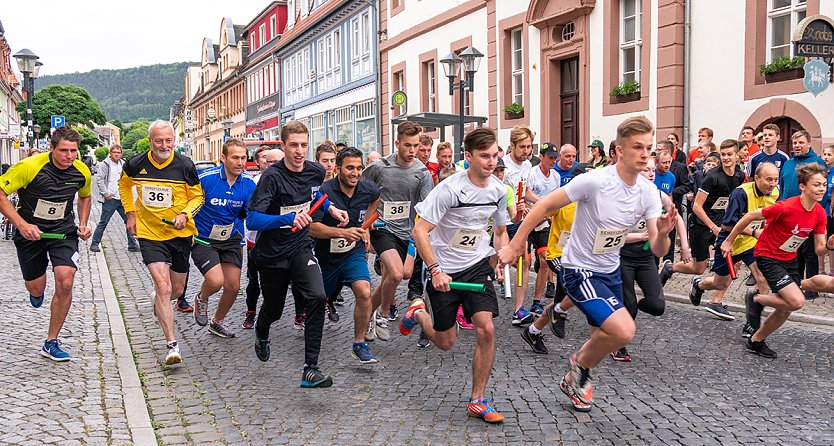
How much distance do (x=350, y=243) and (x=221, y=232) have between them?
5.24ft

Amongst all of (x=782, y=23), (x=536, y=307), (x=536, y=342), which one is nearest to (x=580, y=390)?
(x=536, y=342)

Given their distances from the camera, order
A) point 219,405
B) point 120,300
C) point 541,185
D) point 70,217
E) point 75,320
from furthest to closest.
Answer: point 120,300, point 541,185, point 75,320, point 70,217, point 219,405

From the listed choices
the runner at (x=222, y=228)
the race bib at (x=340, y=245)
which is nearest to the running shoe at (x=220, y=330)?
the runner at (x=222, y=228)

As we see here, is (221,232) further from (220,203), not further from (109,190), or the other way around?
(109,190)

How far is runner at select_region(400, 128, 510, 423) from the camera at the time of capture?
5.43m

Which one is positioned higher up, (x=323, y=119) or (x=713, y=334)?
(x=323, y=119)

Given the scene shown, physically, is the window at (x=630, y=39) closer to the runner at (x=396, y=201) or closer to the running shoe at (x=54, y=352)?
the runner at (x=396, y=201)

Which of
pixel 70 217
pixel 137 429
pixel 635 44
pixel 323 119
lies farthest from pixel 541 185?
pixel 323 119

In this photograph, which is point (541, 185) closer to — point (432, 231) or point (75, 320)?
point (432, 231)

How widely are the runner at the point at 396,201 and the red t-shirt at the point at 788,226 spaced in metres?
2.85

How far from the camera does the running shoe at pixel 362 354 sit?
6875 mm

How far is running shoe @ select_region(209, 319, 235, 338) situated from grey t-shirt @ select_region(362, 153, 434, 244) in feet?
5.56

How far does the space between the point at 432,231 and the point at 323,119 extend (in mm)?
38275

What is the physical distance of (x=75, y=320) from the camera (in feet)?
28.5
